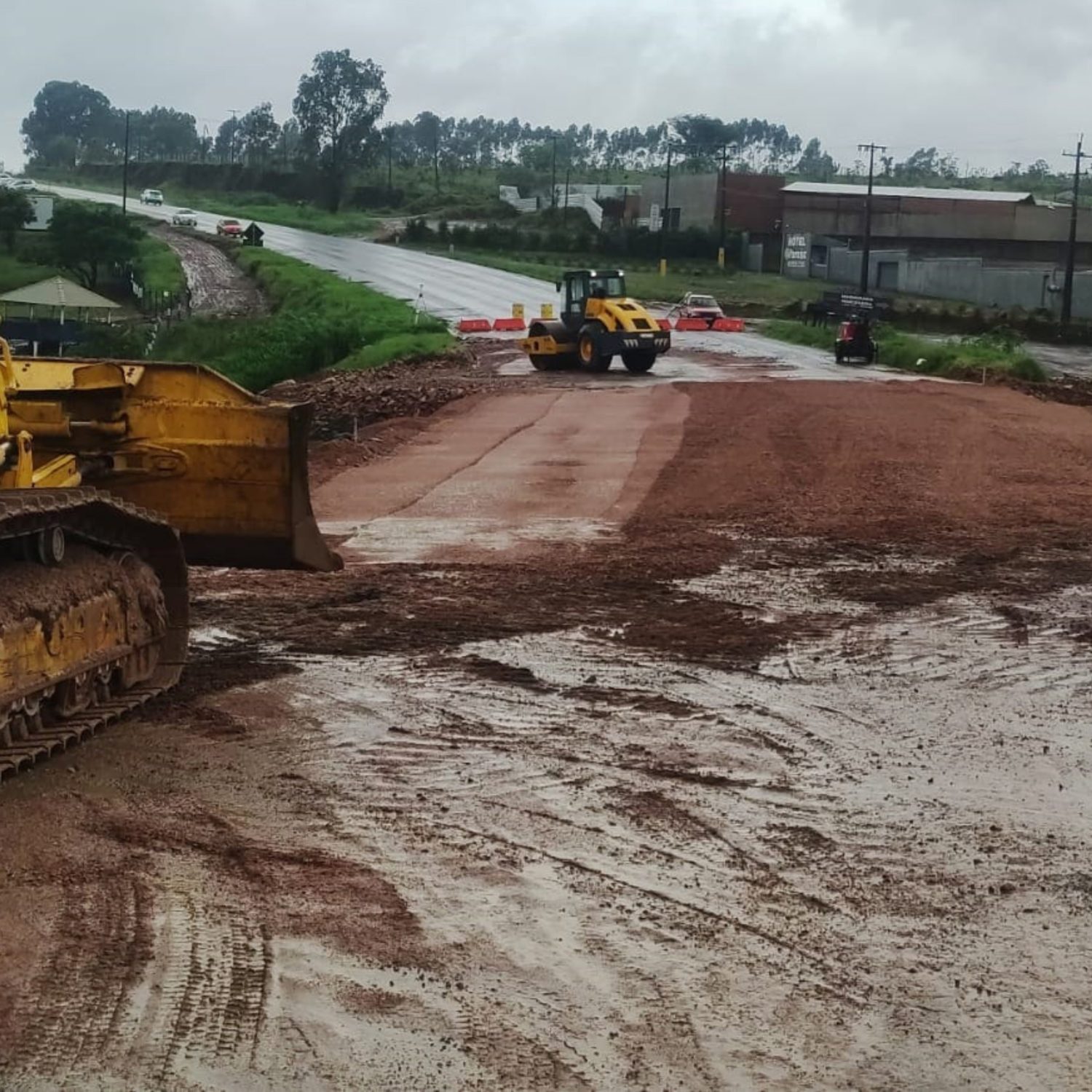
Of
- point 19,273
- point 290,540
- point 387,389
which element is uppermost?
point 19,273

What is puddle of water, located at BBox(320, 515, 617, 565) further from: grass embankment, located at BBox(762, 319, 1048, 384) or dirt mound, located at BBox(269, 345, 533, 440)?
grass embankment, located at BBox(762, 319, 1048, 384)

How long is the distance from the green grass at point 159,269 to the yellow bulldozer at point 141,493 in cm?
5183

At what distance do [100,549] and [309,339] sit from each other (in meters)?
30.8

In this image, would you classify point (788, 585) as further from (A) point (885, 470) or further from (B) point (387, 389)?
(B) point (387, 389)

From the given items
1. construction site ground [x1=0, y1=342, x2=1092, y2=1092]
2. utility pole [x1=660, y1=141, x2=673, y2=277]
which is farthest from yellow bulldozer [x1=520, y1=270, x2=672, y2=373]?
utility pole [x1=660, y1=141, x2=673, y2=277]

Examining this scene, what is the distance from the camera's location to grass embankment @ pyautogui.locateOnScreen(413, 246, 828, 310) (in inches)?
2817

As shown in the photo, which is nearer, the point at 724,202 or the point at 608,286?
the point at 608,286

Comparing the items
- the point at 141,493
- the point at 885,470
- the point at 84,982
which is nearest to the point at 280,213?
the point at 885,470

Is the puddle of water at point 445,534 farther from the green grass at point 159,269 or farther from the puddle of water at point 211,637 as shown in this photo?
the green grass at point 159,269

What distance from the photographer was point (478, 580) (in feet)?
45.2

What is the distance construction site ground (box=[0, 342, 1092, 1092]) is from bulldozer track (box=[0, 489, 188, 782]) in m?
0.15

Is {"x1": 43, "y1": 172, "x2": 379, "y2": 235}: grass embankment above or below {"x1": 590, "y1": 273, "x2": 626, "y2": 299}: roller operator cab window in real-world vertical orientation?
above

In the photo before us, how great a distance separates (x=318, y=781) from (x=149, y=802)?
85 cm

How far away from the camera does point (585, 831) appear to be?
777 cm
